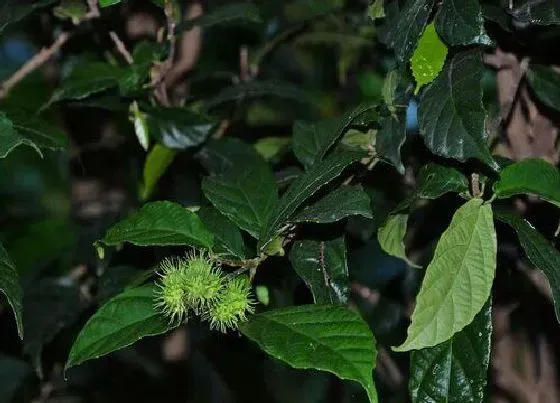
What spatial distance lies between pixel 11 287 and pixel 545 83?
2.15 feet

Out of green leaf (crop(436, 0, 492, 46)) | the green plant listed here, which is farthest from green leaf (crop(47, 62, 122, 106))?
green leaf (crop(436, 0, 492, 46))

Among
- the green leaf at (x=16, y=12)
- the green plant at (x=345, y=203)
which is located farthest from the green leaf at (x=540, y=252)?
the green leaf at (x=16, y=12)

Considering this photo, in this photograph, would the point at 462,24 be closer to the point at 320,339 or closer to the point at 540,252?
the point at 540,252

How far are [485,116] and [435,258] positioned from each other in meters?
0.14

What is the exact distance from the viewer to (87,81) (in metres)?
1.05

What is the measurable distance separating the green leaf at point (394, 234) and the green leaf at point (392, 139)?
79 mm

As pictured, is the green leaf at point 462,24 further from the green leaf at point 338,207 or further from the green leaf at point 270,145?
the green leaf at point 270,145

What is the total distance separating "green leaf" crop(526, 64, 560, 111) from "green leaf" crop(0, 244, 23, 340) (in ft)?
2.09

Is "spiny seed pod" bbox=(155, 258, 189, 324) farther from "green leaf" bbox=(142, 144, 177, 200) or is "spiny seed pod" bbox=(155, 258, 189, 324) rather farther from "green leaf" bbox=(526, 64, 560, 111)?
"green leaf" bbox=(526, 64, 560, 111)

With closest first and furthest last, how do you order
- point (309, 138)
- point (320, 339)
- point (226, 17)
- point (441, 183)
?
point (320, 339) < point (441, 183) < point (309, 138) < point (226, 17)

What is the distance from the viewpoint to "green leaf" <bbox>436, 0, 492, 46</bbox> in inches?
32.2

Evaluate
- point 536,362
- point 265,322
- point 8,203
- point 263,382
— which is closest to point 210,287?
point 265,322

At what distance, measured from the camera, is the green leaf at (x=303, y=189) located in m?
0.76

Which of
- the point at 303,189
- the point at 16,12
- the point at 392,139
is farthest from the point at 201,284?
the point at 16,12
